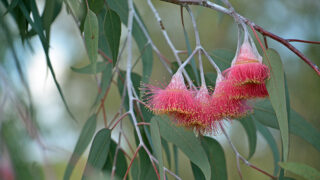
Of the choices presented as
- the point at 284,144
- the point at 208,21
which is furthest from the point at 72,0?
the point at 208,21

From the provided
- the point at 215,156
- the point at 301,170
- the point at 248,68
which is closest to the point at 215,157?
the point at 215,156

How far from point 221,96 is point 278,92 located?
0.41 ft

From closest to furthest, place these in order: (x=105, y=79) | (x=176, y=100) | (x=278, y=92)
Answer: (x=278, y=92) → (x=176, y=100) → (x=105, y=79)

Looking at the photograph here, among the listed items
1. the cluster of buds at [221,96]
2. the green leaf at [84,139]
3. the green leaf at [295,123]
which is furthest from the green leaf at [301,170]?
the green leaf at [84,139]

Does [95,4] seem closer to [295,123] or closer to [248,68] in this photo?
Answer: [248,68]

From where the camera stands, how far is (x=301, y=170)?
525mm

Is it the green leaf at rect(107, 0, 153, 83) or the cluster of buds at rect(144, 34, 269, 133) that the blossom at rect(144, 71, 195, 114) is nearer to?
the cluster of buds at rect(144, 34, 269, 133)

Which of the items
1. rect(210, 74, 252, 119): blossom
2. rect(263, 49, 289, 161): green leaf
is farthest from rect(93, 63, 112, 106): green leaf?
rect(263, 49, 289, 161): green leaf

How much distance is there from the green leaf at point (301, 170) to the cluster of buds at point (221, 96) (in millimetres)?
197

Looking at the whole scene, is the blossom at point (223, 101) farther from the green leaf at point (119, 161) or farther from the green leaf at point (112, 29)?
the green leaf at point (119, 161)

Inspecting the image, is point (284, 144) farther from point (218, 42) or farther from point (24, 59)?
point (218, 42)

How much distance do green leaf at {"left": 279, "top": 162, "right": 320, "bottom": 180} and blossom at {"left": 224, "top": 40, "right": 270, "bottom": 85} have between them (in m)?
0.20

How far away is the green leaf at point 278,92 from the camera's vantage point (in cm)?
64

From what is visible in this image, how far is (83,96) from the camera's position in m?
3.79
